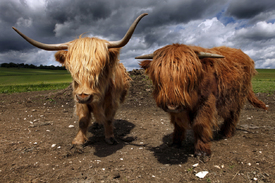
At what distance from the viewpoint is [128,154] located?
346 centimetres

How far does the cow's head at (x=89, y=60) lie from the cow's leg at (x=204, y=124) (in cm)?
182

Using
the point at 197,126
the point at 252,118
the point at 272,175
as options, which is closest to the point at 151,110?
the point at 252,118

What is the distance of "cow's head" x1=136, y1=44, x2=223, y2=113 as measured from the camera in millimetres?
2383

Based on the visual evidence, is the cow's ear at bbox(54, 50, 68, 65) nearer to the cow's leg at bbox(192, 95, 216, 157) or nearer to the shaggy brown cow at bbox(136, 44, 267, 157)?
the shaggy brown cow at bbox(136, 44, 267, 157)

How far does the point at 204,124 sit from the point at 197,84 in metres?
0.80

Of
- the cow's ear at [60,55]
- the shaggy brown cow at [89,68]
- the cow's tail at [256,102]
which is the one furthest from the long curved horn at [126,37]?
the cow's tail at [256,102]

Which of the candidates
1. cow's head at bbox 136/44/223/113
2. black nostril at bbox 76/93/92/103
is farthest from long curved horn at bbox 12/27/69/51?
cow's head at bbox 136/44/223/113

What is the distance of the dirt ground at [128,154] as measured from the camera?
2631 mm

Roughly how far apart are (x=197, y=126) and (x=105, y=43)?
2.35m

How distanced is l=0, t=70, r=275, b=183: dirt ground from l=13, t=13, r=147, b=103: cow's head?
1.26 meters

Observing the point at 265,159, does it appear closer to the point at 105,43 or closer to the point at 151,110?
the point at 105,43

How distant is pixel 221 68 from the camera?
10.8 feet

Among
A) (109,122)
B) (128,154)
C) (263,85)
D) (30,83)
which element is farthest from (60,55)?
A: (30,83)

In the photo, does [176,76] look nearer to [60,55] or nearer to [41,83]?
[60,55]
